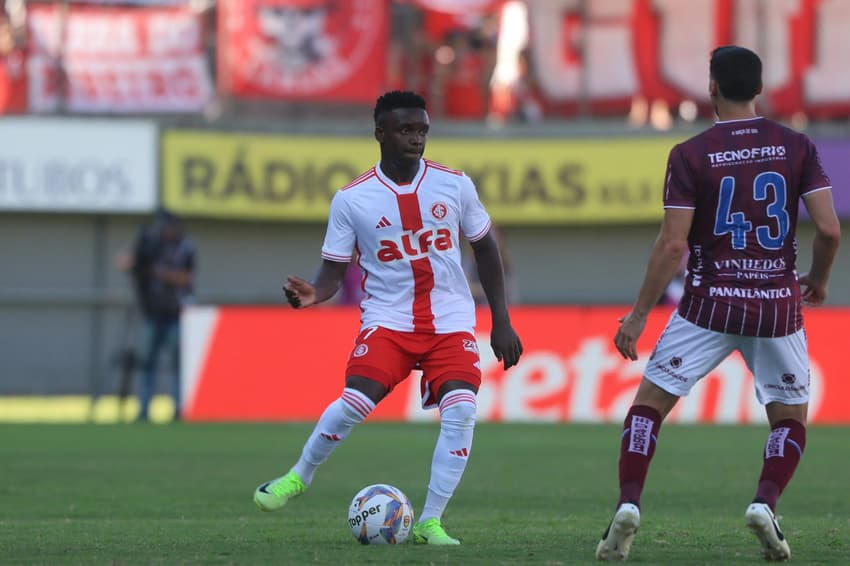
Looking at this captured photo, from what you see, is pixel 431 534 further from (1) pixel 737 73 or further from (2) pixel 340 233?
(1) pixel 737 73

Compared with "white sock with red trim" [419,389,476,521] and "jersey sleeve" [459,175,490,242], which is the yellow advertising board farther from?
"white sock with red trim" [419,389,476,521]

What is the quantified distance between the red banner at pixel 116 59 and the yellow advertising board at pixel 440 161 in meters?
0.74

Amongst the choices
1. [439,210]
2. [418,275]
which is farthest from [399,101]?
[418,275]

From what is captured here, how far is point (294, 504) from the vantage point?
34.4ft

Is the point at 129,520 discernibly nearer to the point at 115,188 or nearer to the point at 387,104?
the point at 387,104

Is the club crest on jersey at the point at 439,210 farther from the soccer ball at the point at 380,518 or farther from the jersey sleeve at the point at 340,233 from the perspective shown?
the soccer ball at the point at 380,518

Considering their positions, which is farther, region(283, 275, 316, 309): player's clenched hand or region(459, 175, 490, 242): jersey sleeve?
region(459, 175, 490, 242): jersey sleeve

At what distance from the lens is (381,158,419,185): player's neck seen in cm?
814

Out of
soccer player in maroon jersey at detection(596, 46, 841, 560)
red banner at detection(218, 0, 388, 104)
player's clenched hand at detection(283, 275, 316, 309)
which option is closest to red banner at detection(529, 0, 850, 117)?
red banner at detection(218, 0, 388, 104)

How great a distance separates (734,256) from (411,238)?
64.7 inches

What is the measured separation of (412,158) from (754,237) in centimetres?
173

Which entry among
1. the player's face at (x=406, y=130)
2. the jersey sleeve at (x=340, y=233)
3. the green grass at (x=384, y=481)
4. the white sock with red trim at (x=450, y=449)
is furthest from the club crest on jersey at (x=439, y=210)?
the green grass at (x=384, y=481)

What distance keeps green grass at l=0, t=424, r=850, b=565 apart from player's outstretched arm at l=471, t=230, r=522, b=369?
2.98 feet

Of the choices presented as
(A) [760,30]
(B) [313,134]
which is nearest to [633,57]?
(A) [760,30]
